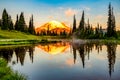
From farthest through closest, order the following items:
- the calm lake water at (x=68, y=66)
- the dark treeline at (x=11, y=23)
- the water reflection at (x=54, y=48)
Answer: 1. the dark treeline at (x=11, y=23)
2. the water reflection at (x=54, y=48)
3. the calm lake water at (x=68, y=66)

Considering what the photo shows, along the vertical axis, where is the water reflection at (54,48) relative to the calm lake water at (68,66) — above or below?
below

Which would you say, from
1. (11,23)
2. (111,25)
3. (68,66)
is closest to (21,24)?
(11,23)

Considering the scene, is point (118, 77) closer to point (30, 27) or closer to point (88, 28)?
point (88, 28)

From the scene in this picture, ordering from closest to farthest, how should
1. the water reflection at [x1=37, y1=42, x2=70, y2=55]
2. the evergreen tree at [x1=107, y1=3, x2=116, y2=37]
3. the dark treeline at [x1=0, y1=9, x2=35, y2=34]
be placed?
the water reflection at [x1=37, y1=42, x2=70, y2=55] < the evergreen tree at [x1=107, y1=3, x2=116, y2=37] < the dark treeline at [x1=0, y1=9, x2=35, y2=34]

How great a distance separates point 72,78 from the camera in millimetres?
18578

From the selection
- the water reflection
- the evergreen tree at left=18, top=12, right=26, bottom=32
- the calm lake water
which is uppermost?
the evergreen tree at left=18, top=12, right=26, bottom=32

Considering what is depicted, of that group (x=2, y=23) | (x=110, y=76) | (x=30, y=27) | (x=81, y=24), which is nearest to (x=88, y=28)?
(x=81, y=24)

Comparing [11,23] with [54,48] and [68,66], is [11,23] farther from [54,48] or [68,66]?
[68,66]

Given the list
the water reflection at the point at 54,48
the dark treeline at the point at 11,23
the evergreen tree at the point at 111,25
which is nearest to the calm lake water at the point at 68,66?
the water reflection at the point at 54,48

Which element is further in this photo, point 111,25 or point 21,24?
point 21,24

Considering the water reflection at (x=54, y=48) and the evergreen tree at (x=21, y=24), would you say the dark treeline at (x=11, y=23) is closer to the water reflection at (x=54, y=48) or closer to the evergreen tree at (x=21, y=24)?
the evergreen tree at (x=21, y=24)

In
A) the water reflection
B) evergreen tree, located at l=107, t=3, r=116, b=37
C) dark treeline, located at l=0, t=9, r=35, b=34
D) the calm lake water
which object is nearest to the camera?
the calm lake water

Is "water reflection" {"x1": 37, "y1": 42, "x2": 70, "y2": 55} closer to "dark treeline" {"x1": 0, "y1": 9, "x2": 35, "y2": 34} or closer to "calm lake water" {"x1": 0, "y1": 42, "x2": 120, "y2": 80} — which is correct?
"calm lake water" {"x1": 0, "y1": 42, "x2": 120, "y2": 80}

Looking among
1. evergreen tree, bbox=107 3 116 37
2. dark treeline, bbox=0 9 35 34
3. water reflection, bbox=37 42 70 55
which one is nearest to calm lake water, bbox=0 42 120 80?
water reflection, bbox=37 42 70 55
